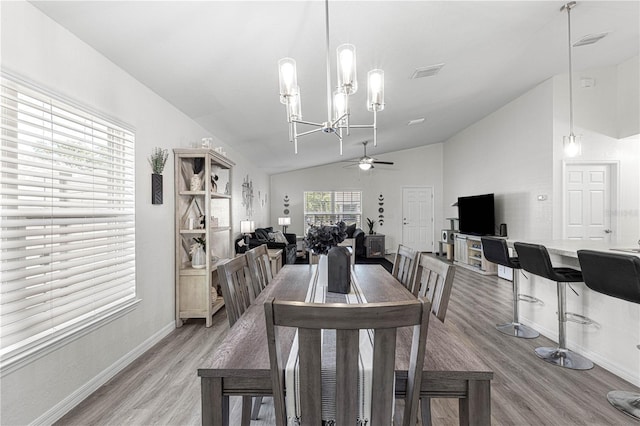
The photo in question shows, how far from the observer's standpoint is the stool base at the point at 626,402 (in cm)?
189

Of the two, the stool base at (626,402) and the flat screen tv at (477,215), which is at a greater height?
the flat screen tv at (477,215)

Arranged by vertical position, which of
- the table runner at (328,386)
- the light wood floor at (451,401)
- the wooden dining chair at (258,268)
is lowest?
the light wood floor at (451,401)

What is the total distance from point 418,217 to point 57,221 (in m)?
8.69

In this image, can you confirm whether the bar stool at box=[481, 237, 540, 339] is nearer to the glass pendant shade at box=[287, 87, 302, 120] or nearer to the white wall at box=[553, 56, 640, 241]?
the white wall at box=[553, 56, 640, 241]

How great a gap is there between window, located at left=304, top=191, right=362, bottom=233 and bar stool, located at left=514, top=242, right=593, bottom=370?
662 cm

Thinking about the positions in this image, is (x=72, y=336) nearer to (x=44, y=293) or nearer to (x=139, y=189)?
(x=44, y=293)

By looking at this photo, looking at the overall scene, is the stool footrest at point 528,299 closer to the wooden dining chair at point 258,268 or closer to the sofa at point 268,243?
the wooden dining chair at point 258,268

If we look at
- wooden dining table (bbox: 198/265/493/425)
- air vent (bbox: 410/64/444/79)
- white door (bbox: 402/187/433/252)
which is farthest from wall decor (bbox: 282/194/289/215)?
wooden dining table (bbox: 198/265/493/425)

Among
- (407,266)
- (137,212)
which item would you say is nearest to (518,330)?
(407,266)

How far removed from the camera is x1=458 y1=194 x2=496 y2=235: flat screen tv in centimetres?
596

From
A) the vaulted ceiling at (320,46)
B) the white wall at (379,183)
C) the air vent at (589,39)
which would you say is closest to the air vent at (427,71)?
the vaulted ceiling at (320,46)

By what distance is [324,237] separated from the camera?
1859 mm

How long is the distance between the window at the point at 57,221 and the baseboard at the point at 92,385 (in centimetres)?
41

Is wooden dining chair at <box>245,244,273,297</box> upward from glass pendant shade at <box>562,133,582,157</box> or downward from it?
downward
